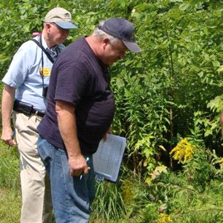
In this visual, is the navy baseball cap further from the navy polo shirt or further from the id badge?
the id badge

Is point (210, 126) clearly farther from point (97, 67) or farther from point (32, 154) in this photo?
point (97, 67)

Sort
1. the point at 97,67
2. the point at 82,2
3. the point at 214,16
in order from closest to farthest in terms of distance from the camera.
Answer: the point at 97,67
the point at 214,16
the point at 82,2

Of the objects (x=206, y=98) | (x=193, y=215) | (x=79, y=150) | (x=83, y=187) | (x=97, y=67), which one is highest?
(x=97, y=67)

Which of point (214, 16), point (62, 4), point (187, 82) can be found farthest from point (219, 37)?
point (62, 4)

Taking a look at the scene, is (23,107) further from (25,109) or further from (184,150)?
(184,150)

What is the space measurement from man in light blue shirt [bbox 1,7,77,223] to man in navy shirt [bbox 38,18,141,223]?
3.00 feet

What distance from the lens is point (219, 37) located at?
17.5 ft

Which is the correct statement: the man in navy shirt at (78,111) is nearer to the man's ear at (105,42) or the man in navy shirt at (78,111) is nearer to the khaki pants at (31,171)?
the man's ear at (105,42)

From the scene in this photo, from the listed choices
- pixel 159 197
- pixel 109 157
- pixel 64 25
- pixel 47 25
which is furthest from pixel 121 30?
pixel 159 197

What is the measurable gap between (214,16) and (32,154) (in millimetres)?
1997

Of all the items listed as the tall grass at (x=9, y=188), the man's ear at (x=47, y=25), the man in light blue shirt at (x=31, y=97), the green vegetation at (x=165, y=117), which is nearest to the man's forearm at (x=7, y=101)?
the man in light blue shirt at (x=31, y=97)

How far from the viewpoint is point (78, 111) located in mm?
3602

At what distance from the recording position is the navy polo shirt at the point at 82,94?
3469mm

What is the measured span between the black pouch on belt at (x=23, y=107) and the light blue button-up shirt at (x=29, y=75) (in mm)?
29
